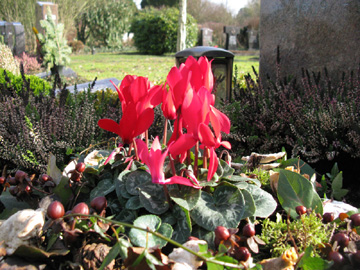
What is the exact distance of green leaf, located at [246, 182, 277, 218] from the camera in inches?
40.3

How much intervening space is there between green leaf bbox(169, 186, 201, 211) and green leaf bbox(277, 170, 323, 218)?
297 millimetres

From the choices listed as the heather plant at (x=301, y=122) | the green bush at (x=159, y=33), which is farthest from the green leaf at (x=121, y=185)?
the green bush at (x=159, y=33)

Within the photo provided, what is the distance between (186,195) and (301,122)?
1.87 metres

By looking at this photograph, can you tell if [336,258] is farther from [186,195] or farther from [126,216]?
[126,216]

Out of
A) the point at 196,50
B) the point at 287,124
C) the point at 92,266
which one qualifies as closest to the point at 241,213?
the point at 92,266

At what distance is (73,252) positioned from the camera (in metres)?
Result: 0.88

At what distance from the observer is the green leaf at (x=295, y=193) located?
106 cm

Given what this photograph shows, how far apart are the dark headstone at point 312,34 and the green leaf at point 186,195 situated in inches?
120

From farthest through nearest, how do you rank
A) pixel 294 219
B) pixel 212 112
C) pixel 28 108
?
pixel 28 108 < pixel 294 219 < pixel 212 112

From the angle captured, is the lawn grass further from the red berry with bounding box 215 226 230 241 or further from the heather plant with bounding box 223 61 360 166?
the red berry with bounding box 215 226 230 241

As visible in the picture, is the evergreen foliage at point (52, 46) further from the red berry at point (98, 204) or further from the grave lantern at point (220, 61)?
the red berry at point (98, 204)

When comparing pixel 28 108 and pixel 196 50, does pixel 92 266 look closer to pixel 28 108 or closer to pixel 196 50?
pixel 28 108

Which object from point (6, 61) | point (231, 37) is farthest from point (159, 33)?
point (6, 61)

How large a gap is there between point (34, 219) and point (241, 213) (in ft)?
1.76
